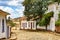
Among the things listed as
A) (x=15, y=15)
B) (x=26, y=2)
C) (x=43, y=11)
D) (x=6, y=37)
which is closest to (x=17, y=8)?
(x=15, y=15)

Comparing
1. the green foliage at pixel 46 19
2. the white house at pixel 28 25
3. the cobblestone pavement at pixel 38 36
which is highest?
the green foliage at pixel 46 19

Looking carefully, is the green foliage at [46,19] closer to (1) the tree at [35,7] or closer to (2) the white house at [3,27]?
(1) the tree at [35,7]

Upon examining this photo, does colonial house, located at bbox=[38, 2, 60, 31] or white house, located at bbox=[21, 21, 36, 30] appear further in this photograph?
white house, located at bbox=[21, 21, 36, 30]

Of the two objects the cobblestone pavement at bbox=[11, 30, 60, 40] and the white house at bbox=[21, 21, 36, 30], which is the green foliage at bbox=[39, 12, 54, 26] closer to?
the white house at bbox=[21, 21, 36, 30]

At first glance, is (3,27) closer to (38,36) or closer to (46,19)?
(38,36)

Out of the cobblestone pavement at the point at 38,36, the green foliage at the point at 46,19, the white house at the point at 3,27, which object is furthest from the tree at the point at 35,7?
the white house at the point at 3,27

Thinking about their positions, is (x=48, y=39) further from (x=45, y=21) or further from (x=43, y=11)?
(x=43, y=11)

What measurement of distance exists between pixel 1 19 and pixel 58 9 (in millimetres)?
9635

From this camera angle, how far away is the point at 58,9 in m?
23.2

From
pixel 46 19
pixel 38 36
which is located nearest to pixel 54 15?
pixel 46 19

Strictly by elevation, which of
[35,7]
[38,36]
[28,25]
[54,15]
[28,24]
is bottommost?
[38,36]

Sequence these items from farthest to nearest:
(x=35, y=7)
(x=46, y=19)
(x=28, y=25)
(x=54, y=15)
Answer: (x=28, y=25)
(x=35, y=7)
(x=46, y=19)
(x=54, y=15)

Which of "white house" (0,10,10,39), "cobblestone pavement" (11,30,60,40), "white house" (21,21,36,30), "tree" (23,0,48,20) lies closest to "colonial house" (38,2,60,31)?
"tree" (23,0,48,20)

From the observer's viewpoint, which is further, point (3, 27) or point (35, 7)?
point (35, 7)
